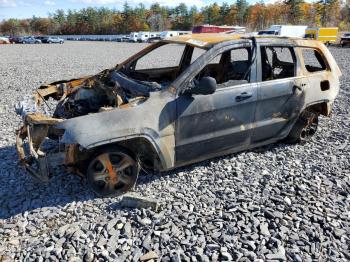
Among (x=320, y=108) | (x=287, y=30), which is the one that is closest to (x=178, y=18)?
(x=287, y=30)

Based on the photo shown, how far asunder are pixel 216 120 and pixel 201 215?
129cm

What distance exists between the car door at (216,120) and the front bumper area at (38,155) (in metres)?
1.47

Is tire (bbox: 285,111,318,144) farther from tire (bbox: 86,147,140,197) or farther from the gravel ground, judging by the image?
tire (bbox: 86,147,140,197)

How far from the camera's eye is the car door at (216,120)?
14.1 feet

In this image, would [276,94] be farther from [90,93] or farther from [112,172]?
[90,93]

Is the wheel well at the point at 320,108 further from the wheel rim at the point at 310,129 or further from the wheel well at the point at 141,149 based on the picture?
the wheel well at the point at 141,149

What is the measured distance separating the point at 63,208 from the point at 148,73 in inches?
104

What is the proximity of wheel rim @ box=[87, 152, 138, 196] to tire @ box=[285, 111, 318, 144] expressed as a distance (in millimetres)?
2881

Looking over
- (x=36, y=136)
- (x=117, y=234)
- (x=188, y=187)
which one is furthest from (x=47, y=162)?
(x=188, y=187)

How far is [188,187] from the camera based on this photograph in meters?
4.46

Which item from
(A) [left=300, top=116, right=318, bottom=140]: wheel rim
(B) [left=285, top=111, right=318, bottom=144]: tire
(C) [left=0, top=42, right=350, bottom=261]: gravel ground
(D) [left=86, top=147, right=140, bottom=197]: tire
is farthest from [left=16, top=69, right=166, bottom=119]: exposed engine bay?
(A) [left=300, top=116, right=318, bottom=140]: wheel rim

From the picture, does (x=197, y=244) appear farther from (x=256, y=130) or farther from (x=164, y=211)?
(x=256, y=130)

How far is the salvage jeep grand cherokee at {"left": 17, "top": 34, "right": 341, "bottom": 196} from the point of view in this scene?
13.0 feet

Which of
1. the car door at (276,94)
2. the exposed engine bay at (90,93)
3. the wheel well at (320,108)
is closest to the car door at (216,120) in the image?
the car door at (276,94)
